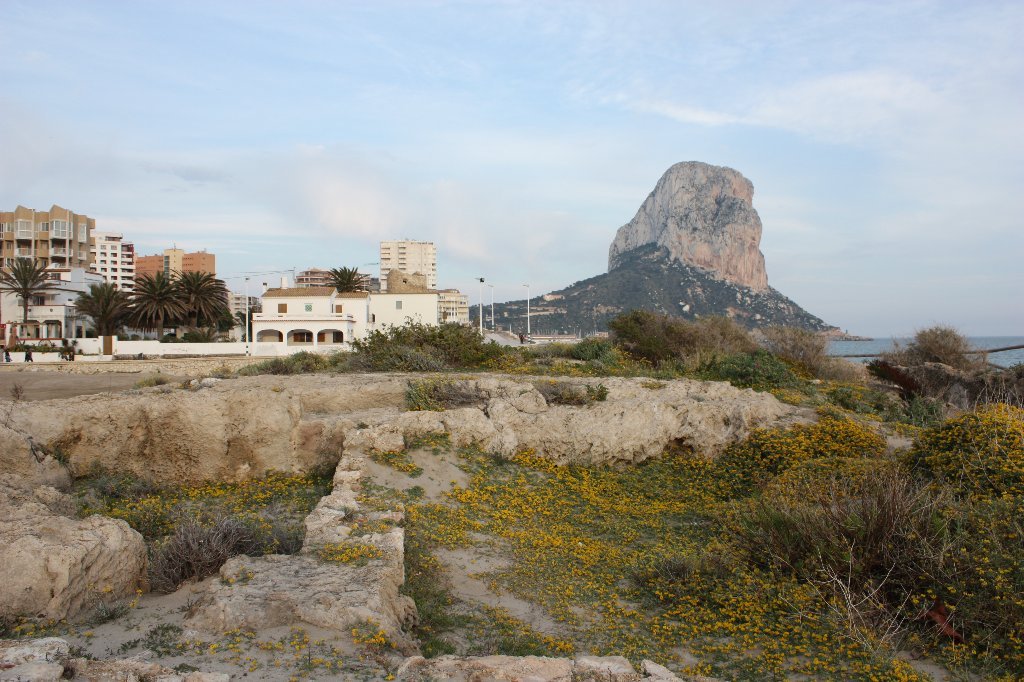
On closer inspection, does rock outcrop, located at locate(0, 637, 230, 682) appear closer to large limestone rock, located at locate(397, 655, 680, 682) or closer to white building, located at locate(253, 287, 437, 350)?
large limestone rock, located at locate(397, 655, 680, 682)

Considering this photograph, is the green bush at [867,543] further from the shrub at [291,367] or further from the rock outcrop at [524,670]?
the shrub at [291,367]

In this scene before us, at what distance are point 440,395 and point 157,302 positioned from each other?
49.3 metres

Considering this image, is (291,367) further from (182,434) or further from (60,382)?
(60,382)

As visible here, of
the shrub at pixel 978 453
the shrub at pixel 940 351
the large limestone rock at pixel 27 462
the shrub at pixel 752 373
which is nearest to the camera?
the shrub at pixel 978 453

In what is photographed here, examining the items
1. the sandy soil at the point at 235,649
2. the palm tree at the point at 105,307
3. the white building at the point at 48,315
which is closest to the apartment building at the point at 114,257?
the white building at the point at 48,315

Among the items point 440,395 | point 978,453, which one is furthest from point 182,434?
point 978,453

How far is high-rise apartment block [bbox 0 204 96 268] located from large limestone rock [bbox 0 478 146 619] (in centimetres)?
9588

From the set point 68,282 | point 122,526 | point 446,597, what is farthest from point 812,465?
point 68,282

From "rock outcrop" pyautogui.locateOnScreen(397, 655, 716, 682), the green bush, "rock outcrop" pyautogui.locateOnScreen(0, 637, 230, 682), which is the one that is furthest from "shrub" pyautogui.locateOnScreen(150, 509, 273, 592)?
the green bush

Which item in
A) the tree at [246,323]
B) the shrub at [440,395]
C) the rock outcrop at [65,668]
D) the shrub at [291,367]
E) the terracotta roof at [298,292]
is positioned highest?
the terracotta roof at [298,292]

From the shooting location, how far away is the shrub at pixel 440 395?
41.3 ft

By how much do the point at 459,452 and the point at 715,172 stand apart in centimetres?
15168

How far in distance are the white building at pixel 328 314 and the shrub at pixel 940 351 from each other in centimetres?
3229

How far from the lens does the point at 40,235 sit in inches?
3369
